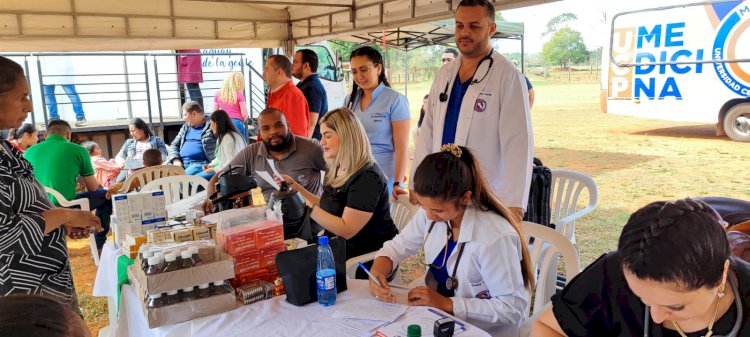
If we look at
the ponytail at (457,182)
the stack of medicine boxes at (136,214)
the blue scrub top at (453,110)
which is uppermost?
the blue scrub top at (453,110)

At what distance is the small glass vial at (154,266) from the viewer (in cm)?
151

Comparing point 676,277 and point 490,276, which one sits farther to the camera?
point 490,276

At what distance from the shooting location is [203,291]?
157cm

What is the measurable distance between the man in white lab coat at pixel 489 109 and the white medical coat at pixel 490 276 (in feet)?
1.98

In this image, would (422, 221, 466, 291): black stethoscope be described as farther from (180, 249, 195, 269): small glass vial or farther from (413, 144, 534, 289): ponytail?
(180, 249, 195, 269): small glass vial

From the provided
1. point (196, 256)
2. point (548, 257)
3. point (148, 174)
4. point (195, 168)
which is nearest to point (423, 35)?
point (195, 168)

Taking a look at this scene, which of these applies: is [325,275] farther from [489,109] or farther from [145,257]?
[489,109]

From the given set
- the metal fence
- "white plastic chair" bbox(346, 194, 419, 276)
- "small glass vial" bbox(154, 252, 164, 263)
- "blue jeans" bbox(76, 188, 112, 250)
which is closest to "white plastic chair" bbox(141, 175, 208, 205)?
"blue jeans" bbox(76, 188, 112, 250)

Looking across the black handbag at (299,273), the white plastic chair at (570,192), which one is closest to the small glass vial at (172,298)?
the black handbag at (299,273)

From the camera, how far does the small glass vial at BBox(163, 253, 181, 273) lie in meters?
1.53

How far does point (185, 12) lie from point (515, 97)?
3933 mm

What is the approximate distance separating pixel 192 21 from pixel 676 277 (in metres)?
5.14

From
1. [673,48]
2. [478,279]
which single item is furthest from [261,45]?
[673,48]

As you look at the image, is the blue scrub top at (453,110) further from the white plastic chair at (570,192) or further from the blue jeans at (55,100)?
the blue jeans at (55,100)
